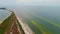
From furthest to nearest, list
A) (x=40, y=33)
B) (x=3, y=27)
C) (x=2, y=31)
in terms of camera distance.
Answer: (x=40, y=33), (x=3, y=27), (x=2, y=31)

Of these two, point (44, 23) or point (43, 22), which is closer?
point (44, 23)

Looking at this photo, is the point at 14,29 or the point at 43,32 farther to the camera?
the point at 43,32

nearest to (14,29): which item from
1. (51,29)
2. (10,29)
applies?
(10,29)

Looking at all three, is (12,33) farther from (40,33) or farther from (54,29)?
(54,29)

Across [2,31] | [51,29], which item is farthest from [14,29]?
[51,29]

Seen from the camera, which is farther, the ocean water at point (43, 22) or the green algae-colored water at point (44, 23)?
the ocean water at point (43, 22)

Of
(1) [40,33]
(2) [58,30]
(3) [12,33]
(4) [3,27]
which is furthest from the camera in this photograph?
(2) [58,30]

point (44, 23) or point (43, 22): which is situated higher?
point (44, 23)

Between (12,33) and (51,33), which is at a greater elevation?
(12,33)

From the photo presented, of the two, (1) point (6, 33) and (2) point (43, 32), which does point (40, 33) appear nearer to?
(2) point (43, 32)

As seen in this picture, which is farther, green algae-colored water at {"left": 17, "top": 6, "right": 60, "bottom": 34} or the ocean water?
the ocean water
